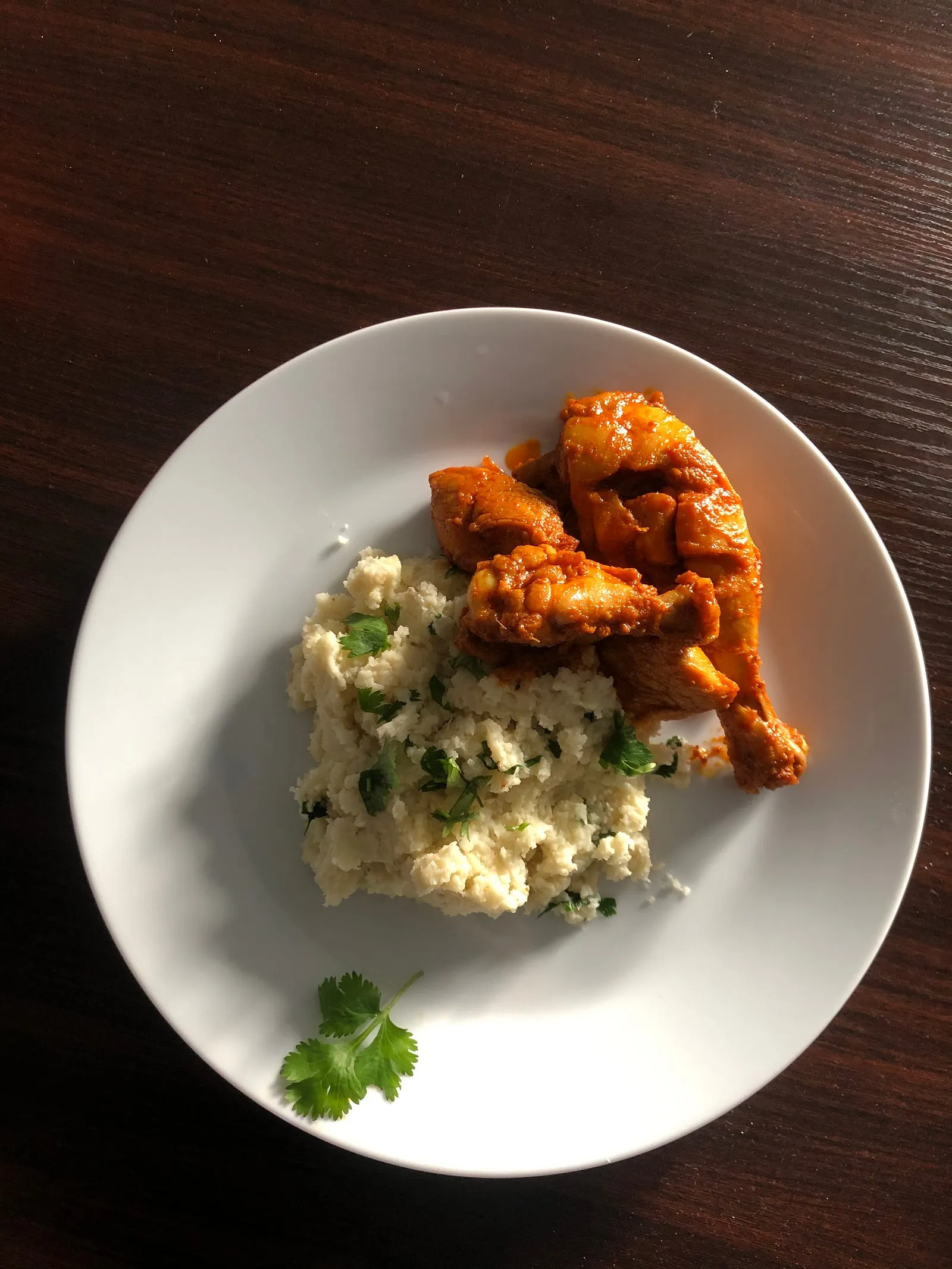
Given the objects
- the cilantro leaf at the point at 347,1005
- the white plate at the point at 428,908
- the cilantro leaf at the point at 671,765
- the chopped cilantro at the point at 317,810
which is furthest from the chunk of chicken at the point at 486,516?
the cilantro leaf at the point at 347,1005

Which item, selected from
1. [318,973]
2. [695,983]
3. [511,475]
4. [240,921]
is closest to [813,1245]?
[695,983]

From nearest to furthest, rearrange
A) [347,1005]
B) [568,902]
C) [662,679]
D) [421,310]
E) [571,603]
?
[571,603], [662,679], [347,1005], [568,902], [421,310]

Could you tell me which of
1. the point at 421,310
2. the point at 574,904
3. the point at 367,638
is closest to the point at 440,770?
the point at 367,638

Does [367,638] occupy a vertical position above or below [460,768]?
above

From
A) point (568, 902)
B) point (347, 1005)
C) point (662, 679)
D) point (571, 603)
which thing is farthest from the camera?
point (568, 902)

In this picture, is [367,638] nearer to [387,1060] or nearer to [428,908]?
[428,908]

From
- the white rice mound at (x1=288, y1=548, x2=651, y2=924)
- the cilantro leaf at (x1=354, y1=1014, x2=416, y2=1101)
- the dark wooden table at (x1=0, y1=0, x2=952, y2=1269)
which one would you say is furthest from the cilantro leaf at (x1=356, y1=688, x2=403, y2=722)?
the dark wooden table at (x1=0, y1=0, x2=952, y2=1269)
